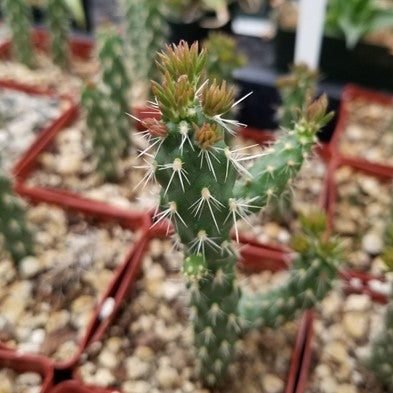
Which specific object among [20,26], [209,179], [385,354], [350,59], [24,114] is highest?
[209,179]

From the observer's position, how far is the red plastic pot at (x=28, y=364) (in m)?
1.11

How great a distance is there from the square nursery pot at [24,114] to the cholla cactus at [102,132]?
263mm

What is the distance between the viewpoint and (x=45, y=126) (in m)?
1.79

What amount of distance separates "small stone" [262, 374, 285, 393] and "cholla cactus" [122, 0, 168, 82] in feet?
3.31

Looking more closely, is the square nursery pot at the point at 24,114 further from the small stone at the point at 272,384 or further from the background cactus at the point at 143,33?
the small stone at the point at 272,384

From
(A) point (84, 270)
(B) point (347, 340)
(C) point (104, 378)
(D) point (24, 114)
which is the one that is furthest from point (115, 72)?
(B) point (347, 340)

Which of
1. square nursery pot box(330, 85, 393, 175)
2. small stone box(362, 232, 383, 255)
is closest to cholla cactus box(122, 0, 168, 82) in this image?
square nursery pot box(330, 85, 393, 175)

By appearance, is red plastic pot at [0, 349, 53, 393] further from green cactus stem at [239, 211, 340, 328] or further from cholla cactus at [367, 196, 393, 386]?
cholla cactus at [367, 196, 393, 386]

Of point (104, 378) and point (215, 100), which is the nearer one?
point (215, 100)

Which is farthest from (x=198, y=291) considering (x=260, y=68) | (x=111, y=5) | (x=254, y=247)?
(x=111, y=5)

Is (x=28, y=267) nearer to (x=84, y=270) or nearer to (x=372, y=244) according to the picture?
(x=84, y=270)

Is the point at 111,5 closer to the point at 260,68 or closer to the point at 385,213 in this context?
the point at 260,68

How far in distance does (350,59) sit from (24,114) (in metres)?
1.13

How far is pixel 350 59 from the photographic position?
1.84 m
